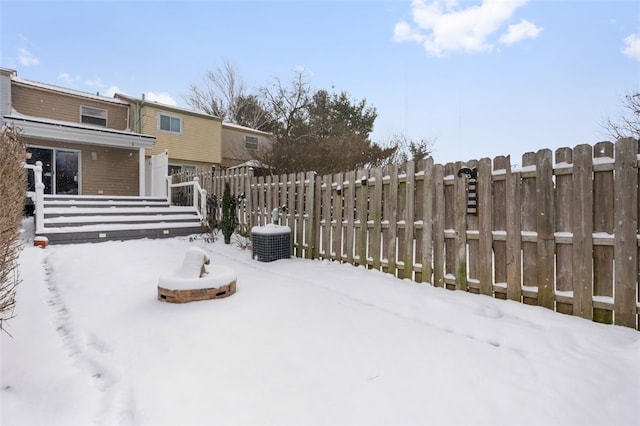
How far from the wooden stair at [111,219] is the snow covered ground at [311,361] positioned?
4.25 meters

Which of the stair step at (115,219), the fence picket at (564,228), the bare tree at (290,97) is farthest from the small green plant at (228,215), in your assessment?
the bare tree at (290,97)

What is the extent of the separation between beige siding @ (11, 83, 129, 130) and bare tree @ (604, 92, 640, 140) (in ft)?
65.1

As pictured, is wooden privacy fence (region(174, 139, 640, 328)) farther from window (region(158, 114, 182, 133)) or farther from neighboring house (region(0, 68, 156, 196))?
window (region(158, 114, 182, 133))

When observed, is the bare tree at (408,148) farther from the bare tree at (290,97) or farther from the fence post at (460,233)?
the fence post at (460,233)

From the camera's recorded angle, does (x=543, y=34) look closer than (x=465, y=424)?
No

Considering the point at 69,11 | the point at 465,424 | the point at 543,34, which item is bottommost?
the point at 465,424

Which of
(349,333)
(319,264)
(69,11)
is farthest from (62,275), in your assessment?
(69,11)

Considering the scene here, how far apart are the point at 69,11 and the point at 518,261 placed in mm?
11089

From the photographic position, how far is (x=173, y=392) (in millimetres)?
1954

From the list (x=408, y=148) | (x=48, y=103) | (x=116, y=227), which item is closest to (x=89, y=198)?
(x=116, y=227)

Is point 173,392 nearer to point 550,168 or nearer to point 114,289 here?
point 114,289

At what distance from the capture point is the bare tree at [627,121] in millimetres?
10320

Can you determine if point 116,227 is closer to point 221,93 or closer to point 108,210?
point 108,210

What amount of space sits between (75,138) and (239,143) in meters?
9.48
